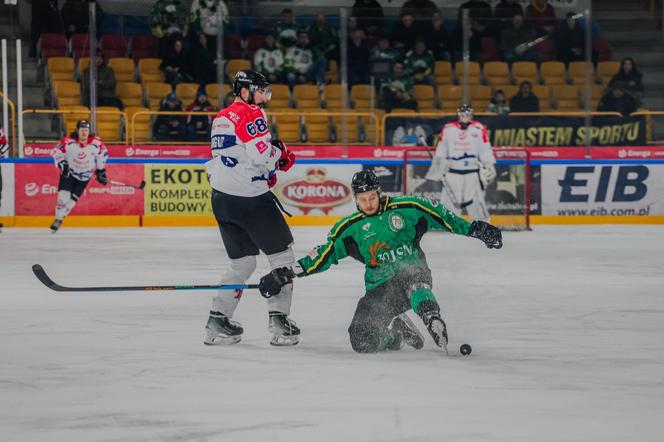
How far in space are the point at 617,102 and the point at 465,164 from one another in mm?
3602

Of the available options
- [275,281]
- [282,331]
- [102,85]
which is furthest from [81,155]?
[275,281]

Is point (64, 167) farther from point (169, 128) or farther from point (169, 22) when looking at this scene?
point (169, 22)

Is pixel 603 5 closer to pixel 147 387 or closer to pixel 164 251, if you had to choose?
pixel 164 251

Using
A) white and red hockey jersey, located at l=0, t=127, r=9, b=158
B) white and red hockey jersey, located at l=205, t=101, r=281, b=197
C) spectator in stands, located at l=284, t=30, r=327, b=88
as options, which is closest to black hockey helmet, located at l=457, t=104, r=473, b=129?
spectator in stands, located at l=284, t=30, r=327, b=88

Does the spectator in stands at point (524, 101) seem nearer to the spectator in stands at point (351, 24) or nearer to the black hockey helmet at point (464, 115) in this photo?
the spectator in stands at point (351, 24)

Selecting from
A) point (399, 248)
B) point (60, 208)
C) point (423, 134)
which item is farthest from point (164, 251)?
point (399, 248)

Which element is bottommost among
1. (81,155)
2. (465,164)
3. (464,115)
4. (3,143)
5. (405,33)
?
(465,164)

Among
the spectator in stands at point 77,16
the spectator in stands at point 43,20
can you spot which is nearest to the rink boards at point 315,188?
the spectator in stands at point 77,16

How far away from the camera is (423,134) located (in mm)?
18203

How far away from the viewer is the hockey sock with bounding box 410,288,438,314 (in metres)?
6.13

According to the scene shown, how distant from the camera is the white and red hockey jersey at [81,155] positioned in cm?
1645

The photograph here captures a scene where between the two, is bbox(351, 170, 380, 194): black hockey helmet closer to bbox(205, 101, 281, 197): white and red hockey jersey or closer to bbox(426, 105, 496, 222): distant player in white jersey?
bbox(205, 101, 281, 197): white and red hockey jersey

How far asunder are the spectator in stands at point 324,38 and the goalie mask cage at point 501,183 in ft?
5.96

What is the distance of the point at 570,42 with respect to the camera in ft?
58.9
